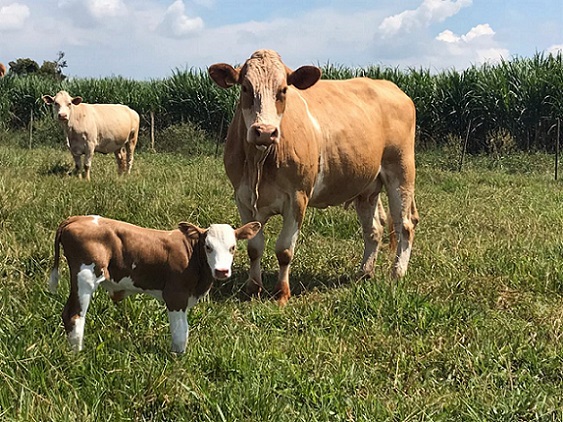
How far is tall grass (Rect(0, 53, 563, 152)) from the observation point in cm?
1738

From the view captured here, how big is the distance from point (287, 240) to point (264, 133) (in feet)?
3.94

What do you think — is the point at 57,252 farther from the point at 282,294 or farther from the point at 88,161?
the point at 88,161

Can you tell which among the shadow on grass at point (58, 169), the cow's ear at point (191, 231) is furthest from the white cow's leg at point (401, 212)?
the shadow on grass at point (58, 169)

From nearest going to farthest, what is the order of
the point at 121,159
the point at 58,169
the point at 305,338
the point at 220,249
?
the point at 220,249 < the point at 305,338 < the point at 58,169 < the point at 121,159

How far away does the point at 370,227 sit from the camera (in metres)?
5.86

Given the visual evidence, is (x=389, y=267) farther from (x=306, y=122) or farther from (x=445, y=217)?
(x=445, y=217)

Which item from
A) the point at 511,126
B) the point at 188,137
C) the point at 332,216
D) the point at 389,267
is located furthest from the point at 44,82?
the point at 389,267

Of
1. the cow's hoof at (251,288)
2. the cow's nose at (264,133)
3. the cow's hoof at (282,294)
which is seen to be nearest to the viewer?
the cow's nose at (264,133)

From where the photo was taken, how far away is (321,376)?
Answer: 328 cm

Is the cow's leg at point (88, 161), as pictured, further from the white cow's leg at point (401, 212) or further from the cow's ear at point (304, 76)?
the cow's ear at point (304, 76)

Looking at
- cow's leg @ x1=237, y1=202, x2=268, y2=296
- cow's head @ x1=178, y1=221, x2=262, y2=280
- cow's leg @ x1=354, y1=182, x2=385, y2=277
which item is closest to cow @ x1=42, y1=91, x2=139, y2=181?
cow's leg @ x1=354, y1=182, x2=385, y2=277

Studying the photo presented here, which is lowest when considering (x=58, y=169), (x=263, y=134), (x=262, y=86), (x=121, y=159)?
(x=121, y=159)

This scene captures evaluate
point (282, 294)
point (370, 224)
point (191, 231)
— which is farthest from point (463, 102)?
point (191, 231)

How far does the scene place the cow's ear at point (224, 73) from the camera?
14.4ft
